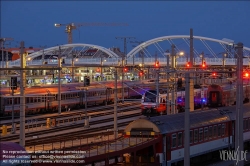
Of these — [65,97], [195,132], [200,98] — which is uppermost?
[65,97]

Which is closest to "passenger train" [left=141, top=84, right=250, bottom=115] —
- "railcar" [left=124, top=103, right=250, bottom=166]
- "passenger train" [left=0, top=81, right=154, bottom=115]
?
"passenger train" [left=0, top=81, right=154, bottom=115]

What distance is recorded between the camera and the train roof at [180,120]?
804 inches

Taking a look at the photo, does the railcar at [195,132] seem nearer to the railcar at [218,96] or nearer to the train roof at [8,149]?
the train roof at [8,149]

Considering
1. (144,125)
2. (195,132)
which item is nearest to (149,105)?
(195,132)

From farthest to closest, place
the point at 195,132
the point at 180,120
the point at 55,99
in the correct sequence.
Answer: the point at 55,99
the point at 195,132
the point at 180,120

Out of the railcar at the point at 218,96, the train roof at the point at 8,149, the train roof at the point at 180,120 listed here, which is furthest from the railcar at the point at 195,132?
the railcar at the point at 218,96

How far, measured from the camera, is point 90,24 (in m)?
159

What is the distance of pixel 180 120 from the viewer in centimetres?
2239

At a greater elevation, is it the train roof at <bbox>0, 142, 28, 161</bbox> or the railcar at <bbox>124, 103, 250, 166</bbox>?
the train roof at <bbox>0, 142, 28, 161</bbox>

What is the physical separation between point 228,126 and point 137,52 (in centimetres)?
7892

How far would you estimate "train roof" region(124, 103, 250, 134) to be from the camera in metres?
20.4

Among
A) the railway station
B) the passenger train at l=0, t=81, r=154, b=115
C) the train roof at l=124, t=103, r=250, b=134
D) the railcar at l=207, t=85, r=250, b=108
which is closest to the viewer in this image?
the railway station

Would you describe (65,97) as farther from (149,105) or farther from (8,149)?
(8,149)

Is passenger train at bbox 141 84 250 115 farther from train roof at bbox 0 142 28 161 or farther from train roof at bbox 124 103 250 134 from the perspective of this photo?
train roof at bbox 0 142 28 161
